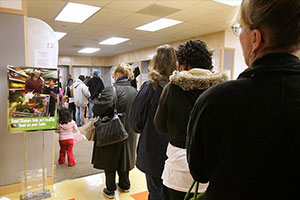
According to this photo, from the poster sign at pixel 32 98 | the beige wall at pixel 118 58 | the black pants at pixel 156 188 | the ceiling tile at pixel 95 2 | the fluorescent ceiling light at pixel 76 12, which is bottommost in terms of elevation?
the black pants at pixel 156 188

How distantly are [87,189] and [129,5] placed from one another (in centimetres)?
297

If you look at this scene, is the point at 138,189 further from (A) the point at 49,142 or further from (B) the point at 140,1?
(B) the point at 140,1

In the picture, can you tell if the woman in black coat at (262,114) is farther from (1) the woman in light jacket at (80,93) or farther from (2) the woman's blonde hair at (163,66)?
(1) the woman in light jacket at (80,93)

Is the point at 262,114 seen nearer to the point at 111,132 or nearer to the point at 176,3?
the point at 111,132

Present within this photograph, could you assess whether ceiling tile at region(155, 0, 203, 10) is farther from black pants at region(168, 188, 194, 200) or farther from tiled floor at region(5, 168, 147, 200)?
black pants at region(168, 188, 194, 200)

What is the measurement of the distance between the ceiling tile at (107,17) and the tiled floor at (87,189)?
2972mm

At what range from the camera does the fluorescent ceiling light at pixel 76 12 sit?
3.85m

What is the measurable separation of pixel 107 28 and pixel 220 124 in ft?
17.8

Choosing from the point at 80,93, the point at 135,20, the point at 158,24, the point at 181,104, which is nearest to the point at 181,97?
the point at 181,104

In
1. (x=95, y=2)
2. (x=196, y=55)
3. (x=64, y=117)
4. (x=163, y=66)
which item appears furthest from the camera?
(x=95, y=2)

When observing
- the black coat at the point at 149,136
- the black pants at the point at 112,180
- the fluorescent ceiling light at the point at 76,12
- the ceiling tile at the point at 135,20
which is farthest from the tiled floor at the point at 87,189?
→ the ceiling tile at the point at 135,20

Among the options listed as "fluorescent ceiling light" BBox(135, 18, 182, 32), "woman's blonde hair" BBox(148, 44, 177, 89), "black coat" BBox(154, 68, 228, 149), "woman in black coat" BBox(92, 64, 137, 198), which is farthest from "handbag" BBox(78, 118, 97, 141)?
"fluorescent ceiling light" BBox(135, 18, 182, 32)

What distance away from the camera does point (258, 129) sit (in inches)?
20.2

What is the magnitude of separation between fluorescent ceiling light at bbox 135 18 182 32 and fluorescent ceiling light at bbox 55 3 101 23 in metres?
1.44
